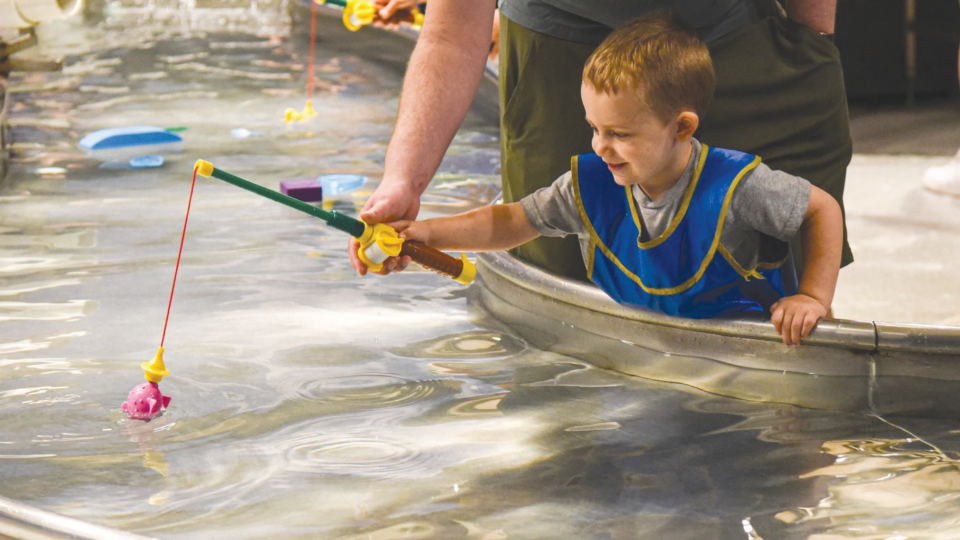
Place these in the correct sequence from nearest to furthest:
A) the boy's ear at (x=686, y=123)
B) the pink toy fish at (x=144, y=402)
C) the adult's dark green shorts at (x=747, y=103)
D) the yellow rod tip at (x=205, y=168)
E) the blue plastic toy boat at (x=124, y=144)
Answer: the yellow rod tip at (x=205, y=168) < the boy's ear at (x=686, y=123) < the pink toy fish at (x=144, y=402) < the adult's dark green shorts at (x=747, y=103) < the blue plastic toy boat at (x=124, y=144)

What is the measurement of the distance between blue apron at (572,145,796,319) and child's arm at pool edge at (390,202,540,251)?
102mm

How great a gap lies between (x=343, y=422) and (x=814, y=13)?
3.38ft

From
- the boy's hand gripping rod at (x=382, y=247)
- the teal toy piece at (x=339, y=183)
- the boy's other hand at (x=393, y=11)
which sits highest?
the boy's other hand at (x=393, y=11)

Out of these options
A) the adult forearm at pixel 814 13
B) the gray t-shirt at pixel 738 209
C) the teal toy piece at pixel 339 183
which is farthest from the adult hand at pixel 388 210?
the teal toy piece at pixel 339 183

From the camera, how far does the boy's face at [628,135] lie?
5.27 feet

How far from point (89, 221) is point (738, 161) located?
6.18 feet

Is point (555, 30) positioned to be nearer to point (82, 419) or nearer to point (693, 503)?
point (693, 503)

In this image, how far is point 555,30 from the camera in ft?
6.32

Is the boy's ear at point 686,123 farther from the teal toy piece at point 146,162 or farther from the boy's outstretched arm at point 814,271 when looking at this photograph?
the teal toy piece at point 146,162

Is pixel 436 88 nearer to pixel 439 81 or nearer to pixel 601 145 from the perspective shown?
pixel 439 81

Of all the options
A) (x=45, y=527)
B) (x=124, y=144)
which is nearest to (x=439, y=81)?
(x=45, y=527)

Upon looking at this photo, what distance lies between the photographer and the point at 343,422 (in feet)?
5.85

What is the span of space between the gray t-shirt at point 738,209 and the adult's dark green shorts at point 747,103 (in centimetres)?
20

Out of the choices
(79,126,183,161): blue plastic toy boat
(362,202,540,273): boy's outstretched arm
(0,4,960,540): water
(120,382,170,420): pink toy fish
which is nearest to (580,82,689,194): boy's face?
(362,202,540,273): boy's outstretched arm
